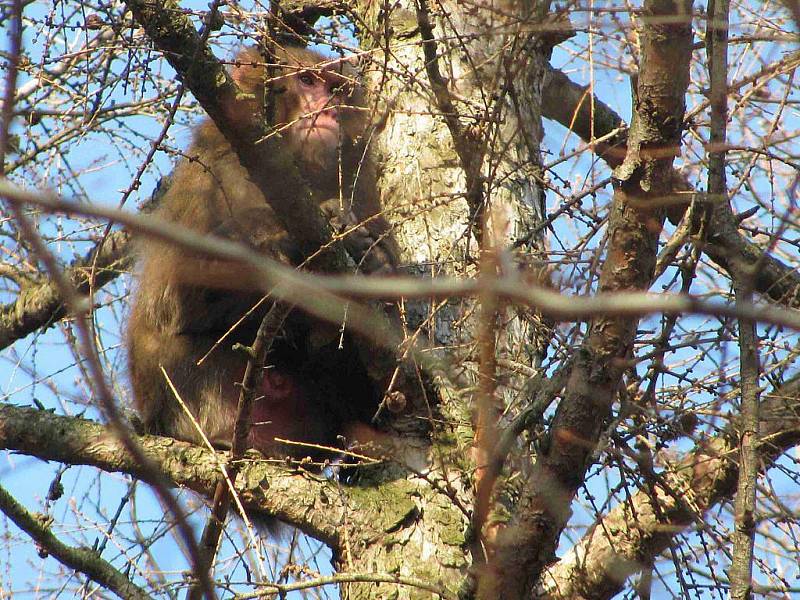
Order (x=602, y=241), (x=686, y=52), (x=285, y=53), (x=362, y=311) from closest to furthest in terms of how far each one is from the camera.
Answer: (x=686, y=52), (x=602, y=241), (x=362, y=311), (x=285, y=53)

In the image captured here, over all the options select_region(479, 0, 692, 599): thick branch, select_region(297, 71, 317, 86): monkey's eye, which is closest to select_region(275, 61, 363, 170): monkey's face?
select_region(297, 71, 317, 86): monkey's eye

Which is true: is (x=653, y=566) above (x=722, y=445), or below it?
below

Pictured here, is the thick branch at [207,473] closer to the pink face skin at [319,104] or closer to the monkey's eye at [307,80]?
the pink face skin at [319,104]

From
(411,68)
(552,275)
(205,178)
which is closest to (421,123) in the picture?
(411,68)

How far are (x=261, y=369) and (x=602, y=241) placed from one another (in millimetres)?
1206

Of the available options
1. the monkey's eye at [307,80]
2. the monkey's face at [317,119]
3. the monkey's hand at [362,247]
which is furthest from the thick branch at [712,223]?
the monkey's eye at [307,80]

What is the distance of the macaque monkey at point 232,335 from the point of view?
4.85 metres

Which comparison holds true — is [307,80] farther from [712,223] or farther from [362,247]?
[712,223]

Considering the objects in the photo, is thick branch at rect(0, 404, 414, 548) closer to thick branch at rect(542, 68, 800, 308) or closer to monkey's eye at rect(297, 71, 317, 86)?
thick branch at rect(542, 68, 800, 308)

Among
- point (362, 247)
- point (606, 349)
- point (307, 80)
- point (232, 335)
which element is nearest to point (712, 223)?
point (606, 349)

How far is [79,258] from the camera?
5.43m

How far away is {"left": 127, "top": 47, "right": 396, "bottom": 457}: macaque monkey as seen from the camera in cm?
485

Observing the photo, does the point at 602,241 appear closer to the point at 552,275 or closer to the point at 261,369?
the point at 552,275

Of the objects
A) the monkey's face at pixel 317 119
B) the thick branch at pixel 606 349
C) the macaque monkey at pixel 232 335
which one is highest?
the monkey's face at pixel 317 119
